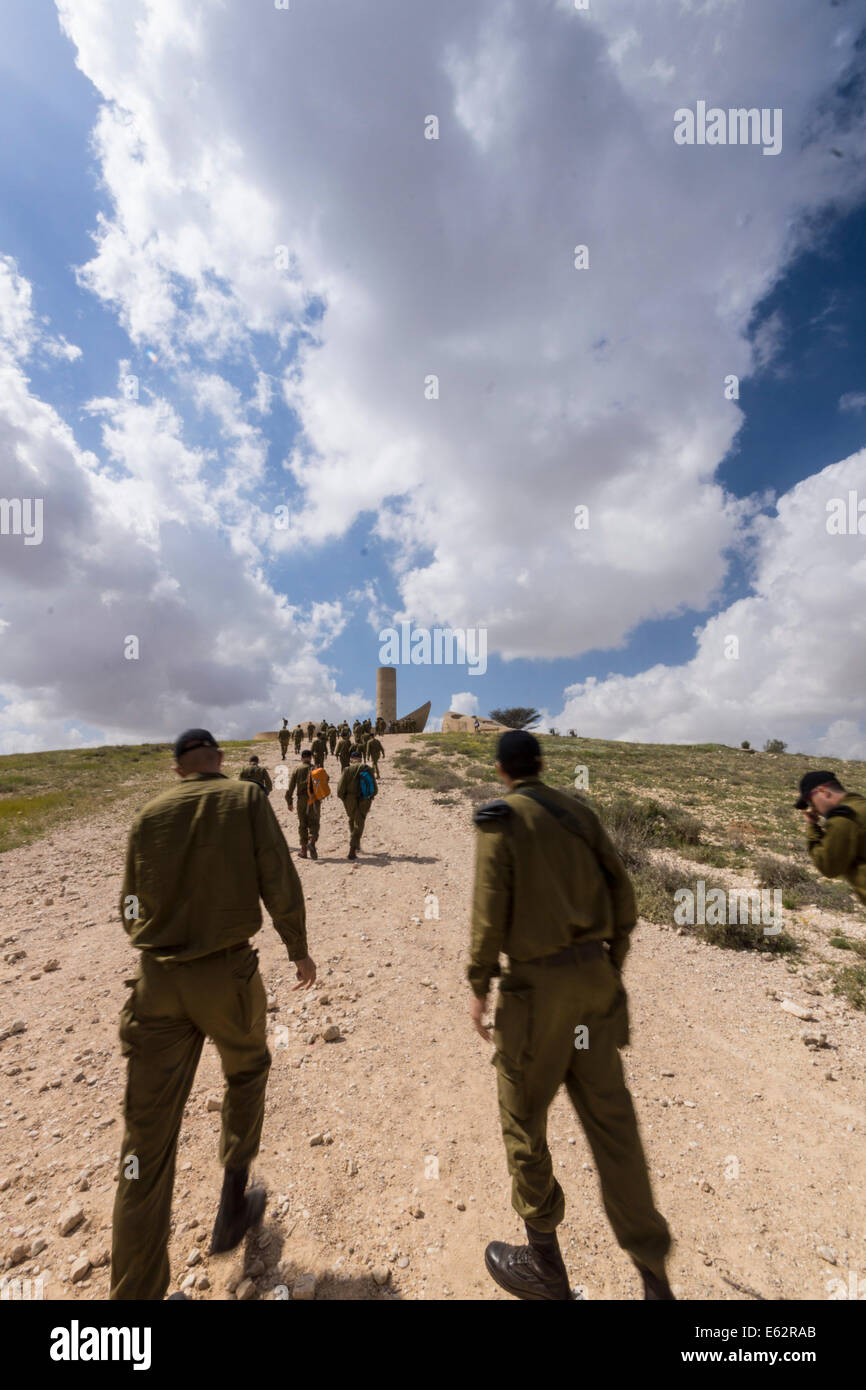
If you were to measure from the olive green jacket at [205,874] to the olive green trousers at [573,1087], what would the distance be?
1095 millimetres

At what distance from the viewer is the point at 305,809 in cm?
955

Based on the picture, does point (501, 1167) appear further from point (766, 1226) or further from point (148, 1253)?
point (148, 1253)

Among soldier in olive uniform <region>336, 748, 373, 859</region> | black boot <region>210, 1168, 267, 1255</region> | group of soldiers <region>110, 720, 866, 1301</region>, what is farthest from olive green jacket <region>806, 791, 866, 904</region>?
soldier in olive uniform <region>336, 748, 373, 859</region>

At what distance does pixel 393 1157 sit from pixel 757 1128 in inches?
93.5

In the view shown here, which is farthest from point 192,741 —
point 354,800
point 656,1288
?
point 354,800

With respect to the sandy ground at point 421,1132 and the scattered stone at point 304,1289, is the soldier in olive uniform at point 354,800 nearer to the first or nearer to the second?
the sandy ground at point 421,1132

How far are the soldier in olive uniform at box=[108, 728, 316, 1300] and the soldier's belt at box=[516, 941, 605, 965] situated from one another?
1.17 m

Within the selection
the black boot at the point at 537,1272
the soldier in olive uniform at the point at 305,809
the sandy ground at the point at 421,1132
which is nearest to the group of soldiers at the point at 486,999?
the black boot at the point at 537,1272

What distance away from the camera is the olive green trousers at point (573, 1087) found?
2.15 m

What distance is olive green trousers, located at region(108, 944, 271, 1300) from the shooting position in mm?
2105

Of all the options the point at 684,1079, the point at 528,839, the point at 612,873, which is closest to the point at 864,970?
the point at 684,1079

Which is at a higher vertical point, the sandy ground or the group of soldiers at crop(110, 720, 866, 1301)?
the group of soldiers at crop(110, 720, 866, 1301)

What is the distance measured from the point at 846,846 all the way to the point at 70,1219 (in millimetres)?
4683

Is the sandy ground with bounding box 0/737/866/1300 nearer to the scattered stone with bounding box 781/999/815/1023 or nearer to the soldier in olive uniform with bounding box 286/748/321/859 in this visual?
the scattered stone with bounding box 781/999/815/1023
